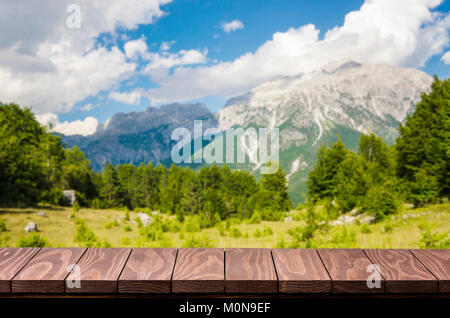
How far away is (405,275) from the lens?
4.51 feet

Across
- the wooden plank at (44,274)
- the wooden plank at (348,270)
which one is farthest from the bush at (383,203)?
the wooden plank at (44,274)

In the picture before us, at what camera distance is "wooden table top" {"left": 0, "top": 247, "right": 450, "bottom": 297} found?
51.9 inches

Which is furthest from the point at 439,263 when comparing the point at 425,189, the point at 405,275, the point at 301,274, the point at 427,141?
the point at 427,141

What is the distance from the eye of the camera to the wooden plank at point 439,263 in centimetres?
135

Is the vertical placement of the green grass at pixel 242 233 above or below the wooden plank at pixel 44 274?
below

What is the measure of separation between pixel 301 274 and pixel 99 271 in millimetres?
905

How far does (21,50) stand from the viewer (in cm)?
572

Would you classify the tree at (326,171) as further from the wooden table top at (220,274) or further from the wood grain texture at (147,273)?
the wood grain texture at (147,273)

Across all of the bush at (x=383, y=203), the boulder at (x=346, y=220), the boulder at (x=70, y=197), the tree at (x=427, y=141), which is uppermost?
the tree at (x=427, y=141)

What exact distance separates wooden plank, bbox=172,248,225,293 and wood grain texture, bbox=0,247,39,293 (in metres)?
0.72

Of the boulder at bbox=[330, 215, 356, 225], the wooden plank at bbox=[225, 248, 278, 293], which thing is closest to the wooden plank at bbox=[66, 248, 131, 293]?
the wooden plank at bbox=[225, 248, 278, 293]
